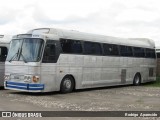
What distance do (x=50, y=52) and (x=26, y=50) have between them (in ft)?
3.73

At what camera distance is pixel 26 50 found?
17500 millimetres

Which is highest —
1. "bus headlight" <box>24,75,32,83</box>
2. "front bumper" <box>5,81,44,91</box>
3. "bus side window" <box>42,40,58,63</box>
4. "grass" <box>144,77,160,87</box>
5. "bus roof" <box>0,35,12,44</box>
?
"bus roof" <box>0,35,12,44</box>

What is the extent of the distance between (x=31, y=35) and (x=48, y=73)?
1989 millimetres

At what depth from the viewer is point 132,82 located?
2508 cm

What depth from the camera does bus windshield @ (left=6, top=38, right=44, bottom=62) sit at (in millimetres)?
17078

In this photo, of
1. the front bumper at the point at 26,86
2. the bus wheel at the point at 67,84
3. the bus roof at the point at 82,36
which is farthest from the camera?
the bus wheel at the point at 67,84

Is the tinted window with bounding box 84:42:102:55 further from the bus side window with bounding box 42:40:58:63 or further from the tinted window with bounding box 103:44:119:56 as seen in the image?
the bus side window with bounding box 42:40:58:63

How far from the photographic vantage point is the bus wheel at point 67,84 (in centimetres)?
1847

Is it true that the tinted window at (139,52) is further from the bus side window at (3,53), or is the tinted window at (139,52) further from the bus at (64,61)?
the bus side window at (3,53)

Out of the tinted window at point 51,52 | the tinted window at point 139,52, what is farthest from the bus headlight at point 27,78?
the tinted window at point 139,52

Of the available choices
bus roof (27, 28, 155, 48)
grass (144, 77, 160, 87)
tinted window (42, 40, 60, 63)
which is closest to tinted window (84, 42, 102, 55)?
bus roof (27, 28, 155, 48)

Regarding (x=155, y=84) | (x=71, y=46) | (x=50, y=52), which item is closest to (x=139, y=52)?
(x=155, y=84)

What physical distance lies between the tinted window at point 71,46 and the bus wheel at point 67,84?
1.38 meters

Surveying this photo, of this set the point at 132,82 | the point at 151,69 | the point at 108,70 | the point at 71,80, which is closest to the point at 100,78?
the point at 108,70
